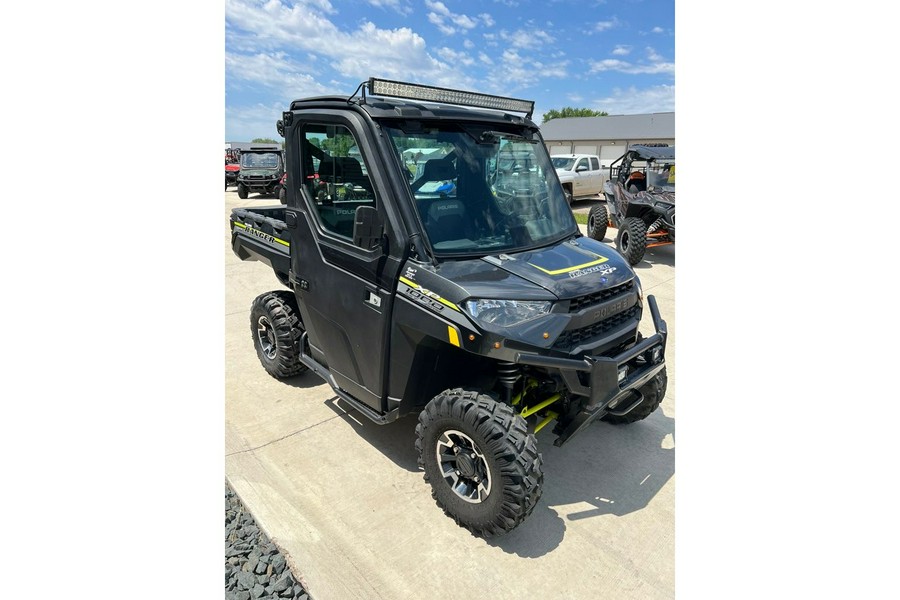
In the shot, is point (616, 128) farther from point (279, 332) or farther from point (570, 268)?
point (570, 268)

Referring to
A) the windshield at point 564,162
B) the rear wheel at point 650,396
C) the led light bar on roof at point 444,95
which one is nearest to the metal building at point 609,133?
the windshield at point 564,162

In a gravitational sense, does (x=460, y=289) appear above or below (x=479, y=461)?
above

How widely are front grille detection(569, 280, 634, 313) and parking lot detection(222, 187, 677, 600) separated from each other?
126 centimetres

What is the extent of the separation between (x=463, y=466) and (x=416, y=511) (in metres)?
0.46

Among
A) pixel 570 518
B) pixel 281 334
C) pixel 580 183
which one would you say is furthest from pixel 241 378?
pixel 580 183

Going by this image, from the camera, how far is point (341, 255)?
130 inches

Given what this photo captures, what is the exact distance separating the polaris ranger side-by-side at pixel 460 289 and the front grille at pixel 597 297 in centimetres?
1

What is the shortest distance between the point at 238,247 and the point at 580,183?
45.7 feet

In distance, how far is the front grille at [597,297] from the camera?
111 inches

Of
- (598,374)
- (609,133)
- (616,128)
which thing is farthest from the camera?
(616,128)

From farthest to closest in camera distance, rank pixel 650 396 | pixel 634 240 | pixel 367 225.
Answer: pixel 634 240
pixel 650 396
pixel 367 225

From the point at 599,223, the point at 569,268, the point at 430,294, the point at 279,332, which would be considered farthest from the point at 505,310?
the point at 599,223

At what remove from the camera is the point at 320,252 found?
11.4 feet

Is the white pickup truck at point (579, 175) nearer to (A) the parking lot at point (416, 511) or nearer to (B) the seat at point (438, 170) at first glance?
(A) the parking lot at point (416, 511)
